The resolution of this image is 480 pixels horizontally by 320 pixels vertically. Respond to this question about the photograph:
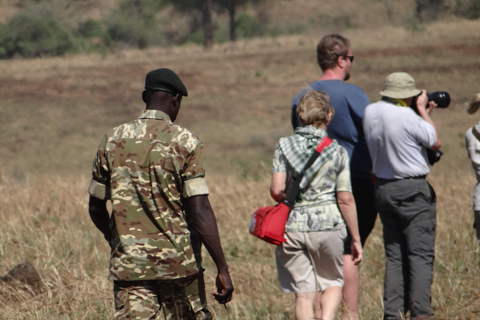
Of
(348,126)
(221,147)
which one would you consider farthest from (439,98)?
Result: (221,147)

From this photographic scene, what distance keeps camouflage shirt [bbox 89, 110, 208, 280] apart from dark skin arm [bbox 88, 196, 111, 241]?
17 centimetres

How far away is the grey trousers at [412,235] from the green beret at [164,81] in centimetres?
173

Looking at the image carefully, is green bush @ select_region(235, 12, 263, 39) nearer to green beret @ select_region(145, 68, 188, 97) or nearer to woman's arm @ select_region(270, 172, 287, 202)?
woman's arm @ select_region(270, 172, 287, 202)

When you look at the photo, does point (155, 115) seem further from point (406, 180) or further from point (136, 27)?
point (136, 27)

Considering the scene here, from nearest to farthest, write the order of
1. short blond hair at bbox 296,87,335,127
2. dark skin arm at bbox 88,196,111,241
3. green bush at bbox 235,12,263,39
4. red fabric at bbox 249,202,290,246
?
dark skin arm at bbox 88,196,111,241 → red fabric at bbox 249,202,290,246 → short blond hair at bbox 296,87,335,127 → green bush at bbox 235,12,263,39

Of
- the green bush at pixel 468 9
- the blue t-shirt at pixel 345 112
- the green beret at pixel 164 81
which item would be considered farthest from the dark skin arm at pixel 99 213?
the green bush at pixel 468 9

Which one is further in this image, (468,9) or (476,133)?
(468,9)

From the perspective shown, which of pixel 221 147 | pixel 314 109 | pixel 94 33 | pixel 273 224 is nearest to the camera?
pixel 273 224

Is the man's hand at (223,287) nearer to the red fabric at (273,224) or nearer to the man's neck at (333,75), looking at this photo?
the red fabric at (273,224)

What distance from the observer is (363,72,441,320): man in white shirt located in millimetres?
4086

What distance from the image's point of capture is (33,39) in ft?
115

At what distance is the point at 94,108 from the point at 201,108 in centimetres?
331

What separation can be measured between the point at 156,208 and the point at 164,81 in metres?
0.53

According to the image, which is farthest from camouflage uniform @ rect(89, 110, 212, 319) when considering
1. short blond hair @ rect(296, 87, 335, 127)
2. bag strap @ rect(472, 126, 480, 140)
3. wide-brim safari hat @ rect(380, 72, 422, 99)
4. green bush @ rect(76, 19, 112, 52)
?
green bush @ rect(76, 19, 112, 52)
